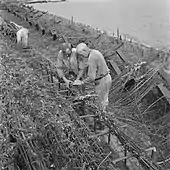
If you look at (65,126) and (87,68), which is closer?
(65,126)

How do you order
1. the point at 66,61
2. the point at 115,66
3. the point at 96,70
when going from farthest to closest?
the point at 115,66 → the point at 66,61 → the point at 96,70

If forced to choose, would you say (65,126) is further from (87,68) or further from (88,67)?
(87,68)

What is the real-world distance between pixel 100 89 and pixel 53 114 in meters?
1.16

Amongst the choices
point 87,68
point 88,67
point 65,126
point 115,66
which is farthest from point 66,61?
point 65,126

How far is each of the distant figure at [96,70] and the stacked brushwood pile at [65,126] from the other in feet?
0.77

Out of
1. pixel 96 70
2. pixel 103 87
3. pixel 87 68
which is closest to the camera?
pixel 96 70

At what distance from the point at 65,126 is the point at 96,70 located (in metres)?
1.21

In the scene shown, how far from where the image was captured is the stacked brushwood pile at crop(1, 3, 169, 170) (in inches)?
94.3

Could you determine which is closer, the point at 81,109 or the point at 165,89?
the point at 81,109

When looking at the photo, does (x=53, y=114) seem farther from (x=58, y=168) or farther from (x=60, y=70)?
(x=60, y=70)

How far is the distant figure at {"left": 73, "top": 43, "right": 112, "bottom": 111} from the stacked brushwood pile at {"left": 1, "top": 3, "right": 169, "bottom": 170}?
0.23 metres

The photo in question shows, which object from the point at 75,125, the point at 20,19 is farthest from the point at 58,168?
the point at 20,19

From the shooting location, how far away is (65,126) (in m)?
2.57

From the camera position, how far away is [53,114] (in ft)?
9.09
